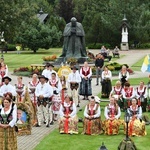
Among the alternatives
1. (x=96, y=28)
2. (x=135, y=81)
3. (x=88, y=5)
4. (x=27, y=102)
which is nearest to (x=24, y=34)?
(x=96, y=28)

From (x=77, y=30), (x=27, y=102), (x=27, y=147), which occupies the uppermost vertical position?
(x=77, y=30)

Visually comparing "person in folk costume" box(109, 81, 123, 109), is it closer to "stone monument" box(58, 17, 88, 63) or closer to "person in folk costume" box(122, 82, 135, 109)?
"person in folk costume" box(122, 82, 135, 109)

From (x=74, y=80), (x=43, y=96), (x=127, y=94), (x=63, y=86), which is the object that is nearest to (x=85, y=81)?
(x=74, y=80)

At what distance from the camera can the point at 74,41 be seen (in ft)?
110

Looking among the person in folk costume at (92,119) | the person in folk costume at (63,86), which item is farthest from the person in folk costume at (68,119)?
the person in folk costume at (63,86)

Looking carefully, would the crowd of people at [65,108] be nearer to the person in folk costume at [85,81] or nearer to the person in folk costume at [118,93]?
the person in folk costume at [118,93]

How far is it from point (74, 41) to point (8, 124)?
72.6 feet

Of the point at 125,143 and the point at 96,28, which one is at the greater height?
the point at 96,28

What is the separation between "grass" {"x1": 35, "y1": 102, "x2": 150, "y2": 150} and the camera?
1332cm

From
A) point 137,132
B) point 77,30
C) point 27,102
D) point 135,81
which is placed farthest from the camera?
point 77,30

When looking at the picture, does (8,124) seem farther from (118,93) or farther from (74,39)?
(74,39)

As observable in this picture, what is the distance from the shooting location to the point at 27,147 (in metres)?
13.4

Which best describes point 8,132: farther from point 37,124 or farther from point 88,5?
point 88,5

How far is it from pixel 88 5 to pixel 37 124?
77303mm
